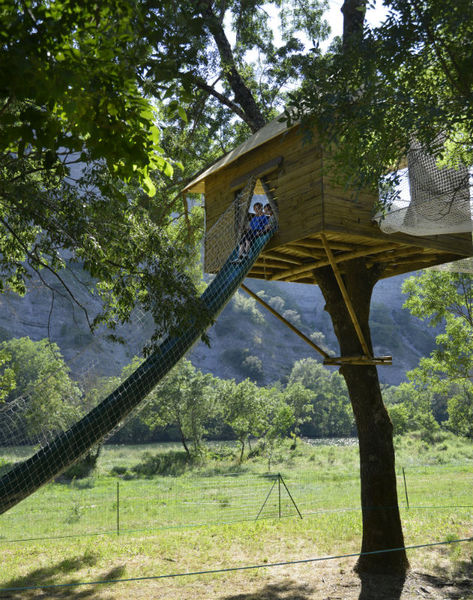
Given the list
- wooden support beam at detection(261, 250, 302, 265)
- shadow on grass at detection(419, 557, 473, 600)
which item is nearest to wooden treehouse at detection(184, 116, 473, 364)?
wooden support beam at detection(261, 250, 302, 265)

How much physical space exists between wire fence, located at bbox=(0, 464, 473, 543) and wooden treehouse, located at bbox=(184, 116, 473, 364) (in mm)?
4528

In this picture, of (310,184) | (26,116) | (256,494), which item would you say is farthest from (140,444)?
(26,116)

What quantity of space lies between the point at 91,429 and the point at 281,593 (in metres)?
3.14

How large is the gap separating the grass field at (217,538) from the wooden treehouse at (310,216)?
277 cm

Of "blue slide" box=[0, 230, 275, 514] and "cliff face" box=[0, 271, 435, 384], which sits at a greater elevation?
"cliff face" box=[0, 271, 435, 384]

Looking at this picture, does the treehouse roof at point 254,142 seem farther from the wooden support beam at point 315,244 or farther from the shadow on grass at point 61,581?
the shadow on grass at point 61,581

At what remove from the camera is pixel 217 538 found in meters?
9.16

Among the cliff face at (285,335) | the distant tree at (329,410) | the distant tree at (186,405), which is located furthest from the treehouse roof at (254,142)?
the cliff face at (285,335)

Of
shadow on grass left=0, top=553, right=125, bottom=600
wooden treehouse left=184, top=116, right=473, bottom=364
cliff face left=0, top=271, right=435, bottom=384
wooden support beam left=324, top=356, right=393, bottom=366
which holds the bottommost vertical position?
shadow on grass left=0, top=553, right=125, bottom=600

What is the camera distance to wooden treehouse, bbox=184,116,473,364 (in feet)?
21.2

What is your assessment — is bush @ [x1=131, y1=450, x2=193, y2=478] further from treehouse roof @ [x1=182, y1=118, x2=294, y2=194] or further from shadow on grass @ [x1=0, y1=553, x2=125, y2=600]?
treehouse roof @ [x1=182, y1=118, x2=294, y2=194]

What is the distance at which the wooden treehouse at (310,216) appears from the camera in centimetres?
646

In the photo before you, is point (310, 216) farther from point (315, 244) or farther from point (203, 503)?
point (203, 503)

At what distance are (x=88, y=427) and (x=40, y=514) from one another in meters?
10.1
